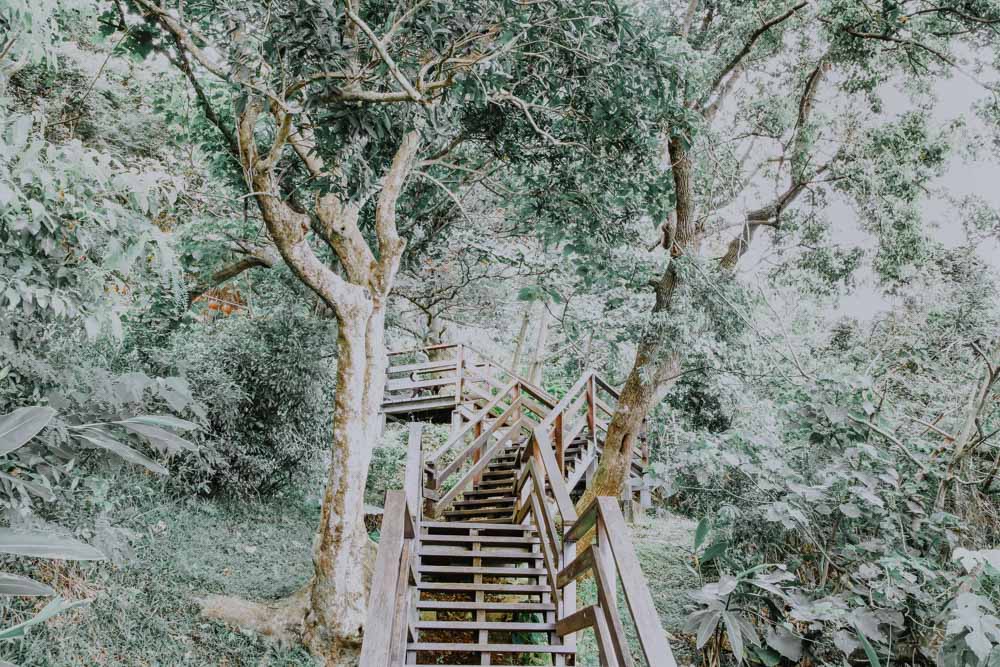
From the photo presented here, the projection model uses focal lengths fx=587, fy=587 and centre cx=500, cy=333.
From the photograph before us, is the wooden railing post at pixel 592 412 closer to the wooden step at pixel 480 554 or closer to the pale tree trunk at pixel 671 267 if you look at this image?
the pale tree trunk at pixel 671 267

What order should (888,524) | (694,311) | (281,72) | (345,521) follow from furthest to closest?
(694,311) → (345,521) → (888,524) → (281,72)

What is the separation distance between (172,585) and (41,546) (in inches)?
195

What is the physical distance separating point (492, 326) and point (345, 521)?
7.92 m

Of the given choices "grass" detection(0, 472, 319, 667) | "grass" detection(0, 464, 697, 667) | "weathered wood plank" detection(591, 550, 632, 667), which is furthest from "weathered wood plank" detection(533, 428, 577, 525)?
"grass" detection(0, 472, 319, 667)

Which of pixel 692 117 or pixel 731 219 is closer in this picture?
pixel 692 117

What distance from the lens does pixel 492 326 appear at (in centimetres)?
1270

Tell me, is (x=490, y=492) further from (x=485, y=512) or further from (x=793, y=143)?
(x=793, y=143)

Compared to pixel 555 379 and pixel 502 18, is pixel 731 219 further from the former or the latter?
pixel 555 379

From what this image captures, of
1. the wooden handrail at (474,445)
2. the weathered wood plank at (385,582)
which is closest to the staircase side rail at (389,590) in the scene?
the weathered wood plank at (385,582)

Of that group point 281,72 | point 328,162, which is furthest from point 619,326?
point 281,72

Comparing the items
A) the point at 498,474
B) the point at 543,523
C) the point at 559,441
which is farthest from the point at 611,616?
the point at 498,474

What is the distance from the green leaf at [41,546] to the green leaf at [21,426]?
0.71 ft

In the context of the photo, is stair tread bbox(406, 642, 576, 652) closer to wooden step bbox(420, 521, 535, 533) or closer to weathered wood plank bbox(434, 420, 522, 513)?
wooden step bbox(420, 521, 535, 533)

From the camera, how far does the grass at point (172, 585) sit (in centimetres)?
405
